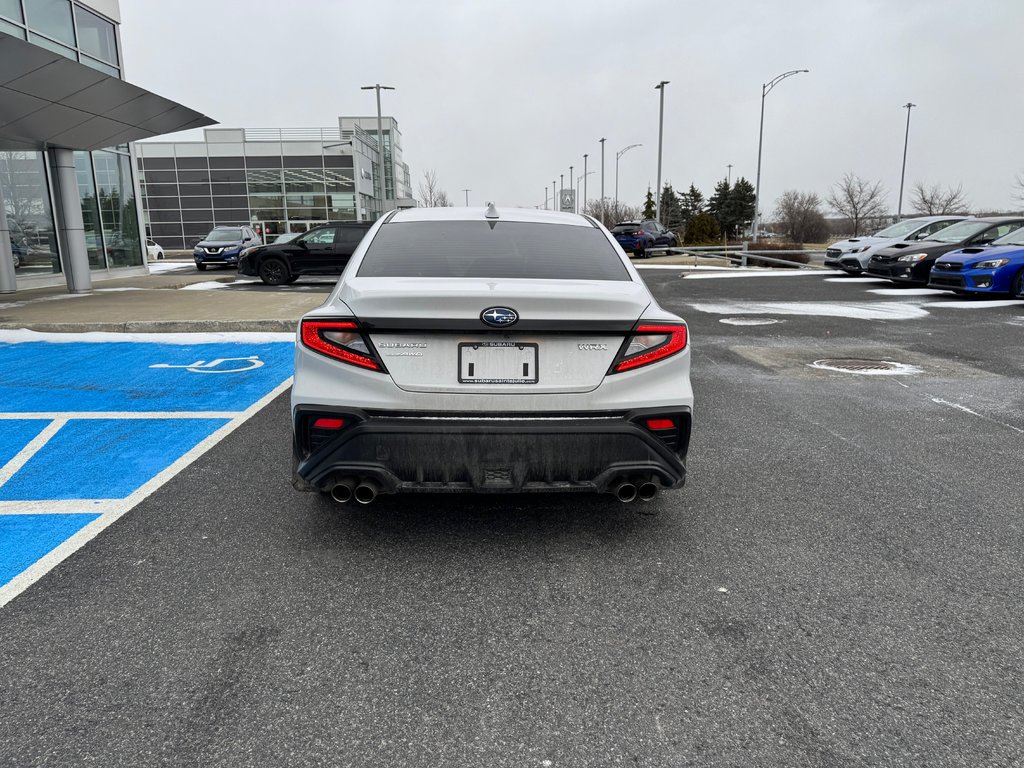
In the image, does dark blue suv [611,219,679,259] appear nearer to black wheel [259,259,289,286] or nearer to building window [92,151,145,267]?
black wheel [259,259,289,286]

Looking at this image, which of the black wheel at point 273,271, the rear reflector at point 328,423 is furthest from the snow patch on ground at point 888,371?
the black wheel at point 273,271

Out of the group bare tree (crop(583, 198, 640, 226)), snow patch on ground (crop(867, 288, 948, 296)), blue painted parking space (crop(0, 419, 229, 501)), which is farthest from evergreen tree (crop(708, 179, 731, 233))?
blue painted parking space (crop(0, 419, 229, 501))

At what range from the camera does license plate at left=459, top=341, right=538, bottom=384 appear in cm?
324

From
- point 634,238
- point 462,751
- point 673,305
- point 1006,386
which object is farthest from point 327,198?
point 462,751

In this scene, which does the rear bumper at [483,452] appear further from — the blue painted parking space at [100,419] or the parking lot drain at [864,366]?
the parking lot drain at [864,366]

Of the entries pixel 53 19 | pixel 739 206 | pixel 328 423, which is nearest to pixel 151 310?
pixel 328 423

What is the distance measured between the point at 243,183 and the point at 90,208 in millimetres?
35437

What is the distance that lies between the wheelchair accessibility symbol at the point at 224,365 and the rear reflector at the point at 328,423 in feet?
16.9

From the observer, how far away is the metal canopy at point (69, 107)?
10953mm

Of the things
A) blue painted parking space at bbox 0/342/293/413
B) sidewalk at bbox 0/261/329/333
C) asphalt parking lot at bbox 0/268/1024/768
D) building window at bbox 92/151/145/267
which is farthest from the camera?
building window at bbox 92/151/145/267

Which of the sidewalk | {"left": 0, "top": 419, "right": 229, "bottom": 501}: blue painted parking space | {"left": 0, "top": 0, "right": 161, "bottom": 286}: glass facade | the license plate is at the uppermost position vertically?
{"left": 0, "top": 0, "right": 161, "bottom": 286}: glass facade

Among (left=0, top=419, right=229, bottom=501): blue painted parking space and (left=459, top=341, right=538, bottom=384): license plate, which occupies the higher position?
(left=459, top=341, right=538, bottom=384): license plate

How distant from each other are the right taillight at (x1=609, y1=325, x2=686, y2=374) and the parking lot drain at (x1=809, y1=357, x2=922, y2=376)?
547 centimetres

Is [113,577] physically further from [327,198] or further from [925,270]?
[327,198]
